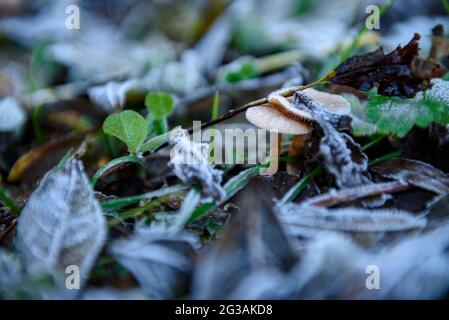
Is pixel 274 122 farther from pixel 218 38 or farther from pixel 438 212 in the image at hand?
pixel 218 38

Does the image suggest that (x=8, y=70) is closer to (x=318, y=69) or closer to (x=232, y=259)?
(x=318, y=69)

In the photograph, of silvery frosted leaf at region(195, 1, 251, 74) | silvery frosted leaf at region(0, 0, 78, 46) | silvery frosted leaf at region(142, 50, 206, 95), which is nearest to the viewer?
silvery frosted leaf at region(142, 50, 206, 95)

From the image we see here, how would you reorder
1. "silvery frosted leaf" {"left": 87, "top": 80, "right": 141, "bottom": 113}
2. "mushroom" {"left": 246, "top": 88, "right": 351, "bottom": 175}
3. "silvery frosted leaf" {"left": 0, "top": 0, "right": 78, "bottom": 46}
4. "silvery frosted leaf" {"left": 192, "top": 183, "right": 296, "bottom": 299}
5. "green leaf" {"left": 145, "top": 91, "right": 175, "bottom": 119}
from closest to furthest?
"silvery frosted leaf" {"left": 192, "top": 183, "right": 296, "bottom": 299}
"mushroom" {"left": 246, "top": 88, "right": 351, "bottom": 175}
"green leaf" {"left": 145, "top": 91, "right": 175, "bottom": 119}
"silvery frosted leaf" {"left": 87, "top": 80, "right": 141, "bottom": 113}
"silvery frosted leaf" {"left": 0, "top": 0, "right": 78, "bottom": 46}

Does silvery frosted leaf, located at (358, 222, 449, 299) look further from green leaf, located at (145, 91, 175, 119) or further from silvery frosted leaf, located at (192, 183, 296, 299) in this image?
green leaf, located at (145, 91, 175, 119)

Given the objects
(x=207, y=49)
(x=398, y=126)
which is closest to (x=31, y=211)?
(x=398, y=126)

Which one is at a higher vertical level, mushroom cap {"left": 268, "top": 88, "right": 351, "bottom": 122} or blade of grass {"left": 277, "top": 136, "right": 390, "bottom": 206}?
mushroom cap {"left": 268, "top": 88, "right": 351, "bottom": 122}

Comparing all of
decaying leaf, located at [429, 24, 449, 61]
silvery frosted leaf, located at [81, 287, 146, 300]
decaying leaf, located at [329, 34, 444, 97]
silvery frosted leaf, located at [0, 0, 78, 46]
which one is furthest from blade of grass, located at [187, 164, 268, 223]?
silvery frosted leaf, located at [0, 0, 78, 46]

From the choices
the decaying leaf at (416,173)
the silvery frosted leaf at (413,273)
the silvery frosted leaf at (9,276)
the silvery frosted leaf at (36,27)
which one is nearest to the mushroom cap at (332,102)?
the decaying leaf at (416,173)
